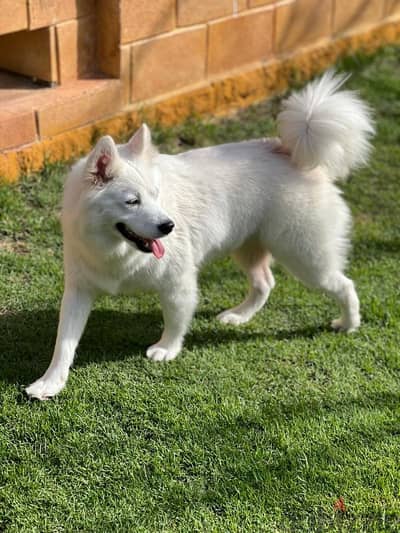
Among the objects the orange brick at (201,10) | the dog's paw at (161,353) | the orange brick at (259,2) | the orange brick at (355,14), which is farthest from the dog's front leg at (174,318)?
the orange brick at (355,14)

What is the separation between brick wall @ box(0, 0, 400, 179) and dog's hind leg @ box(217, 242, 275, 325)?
5.22ft

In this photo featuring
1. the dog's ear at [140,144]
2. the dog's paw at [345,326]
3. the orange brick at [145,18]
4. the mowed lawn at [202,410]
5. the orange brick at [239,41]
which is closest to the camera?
the mowed lawn at [202,410]

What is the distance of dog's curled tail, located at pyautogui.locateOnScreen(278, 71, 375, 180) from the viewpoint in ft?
14.2

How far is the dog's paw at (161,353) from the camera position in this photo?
439 cm

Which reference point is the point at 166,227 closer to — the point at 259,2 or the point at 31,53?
the point at 31,53

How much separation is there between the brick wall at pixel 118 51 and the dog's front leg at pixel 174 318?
1746 mm

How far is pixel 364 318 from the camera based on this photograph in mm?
4973

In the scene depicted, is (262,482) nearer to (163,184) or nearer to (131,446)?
(131,446)

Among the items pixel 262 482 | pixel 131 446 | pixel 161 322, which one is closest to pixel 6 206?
pixel 161 322

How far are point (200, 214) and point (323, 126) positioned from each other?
0.72 meters

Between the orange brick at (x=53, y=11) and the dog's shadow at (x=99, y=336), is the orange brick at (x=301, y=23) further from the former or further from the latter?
the dog's shadow at (x=99, y=336)

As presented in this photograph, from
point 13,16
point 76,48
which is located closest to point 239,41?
point 76,48

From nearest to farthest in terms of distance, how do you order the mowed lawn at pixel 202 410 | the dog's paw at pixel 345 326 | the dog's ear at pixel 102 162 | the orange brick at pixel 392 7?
1. the mowed lawn at pixel 202 410
2. the dog's ear at pixel 102 162
3. the dog's paw at pixel 345 326
4. the orange brick at pixel 392 7

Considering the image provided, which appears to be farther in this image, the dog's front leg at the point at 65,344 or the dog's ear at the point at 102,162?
the dog's front leg at the point at 65,344
